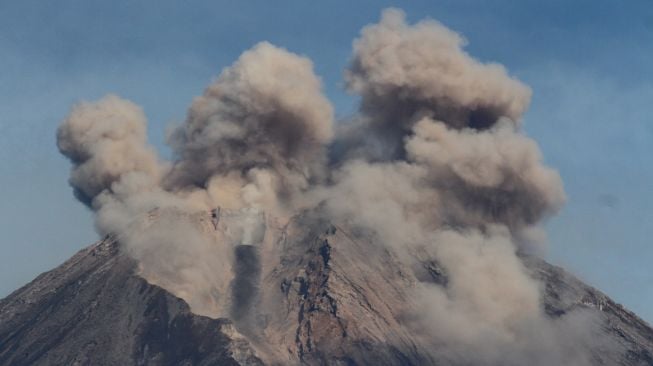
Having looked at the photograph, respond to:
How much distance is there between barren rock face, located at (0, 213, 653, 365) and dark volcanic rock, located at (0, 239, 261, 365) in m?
0.07

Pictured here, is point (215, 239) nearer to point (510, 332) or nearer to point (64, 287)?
point (64, 287)

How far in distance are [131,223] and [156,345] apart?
600 inches

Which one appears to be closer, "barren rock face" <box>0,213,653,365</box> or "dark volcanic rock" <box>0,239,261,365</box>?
"dark volcanic rock" <box>0,239,261,365</box>

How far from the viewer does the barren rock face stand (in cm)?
13125

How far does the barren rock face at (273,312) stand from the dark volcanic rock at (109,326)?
0.23ft

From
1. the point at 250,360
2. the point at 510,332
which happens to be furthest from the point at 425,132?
the point at 250,360

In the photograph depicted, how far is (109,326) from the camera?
133 meters

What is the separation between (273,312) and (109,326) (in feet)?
39.1

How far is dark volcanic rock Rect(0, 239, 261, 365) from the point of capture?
13012 centimetres

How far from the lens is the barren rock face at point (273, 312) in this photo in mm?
131250

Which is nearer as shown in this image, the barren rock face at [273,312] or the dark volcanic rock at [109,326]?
the dark volcanic rock at [109,326]

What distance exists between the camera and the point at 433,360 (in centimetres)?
13262

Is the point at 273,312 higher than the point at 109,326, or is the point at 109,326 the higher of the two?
the point at 273,312

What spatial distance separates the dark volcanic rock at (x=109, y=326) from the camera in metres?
130
